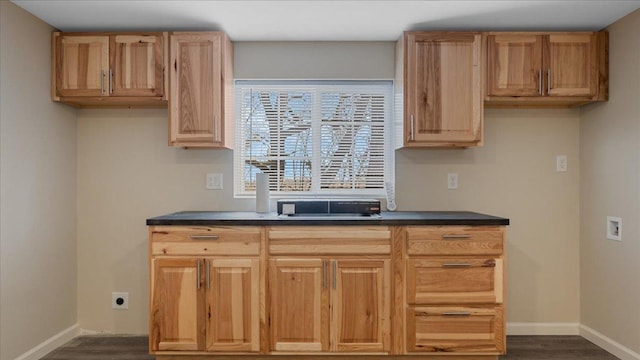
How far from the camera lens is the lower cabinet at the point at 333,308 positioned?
2.51m

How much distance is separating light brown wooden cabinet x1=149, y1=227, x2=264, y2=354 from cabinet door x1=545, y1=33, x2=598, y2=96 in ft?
7.52

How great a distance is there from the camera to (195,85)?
110 inches

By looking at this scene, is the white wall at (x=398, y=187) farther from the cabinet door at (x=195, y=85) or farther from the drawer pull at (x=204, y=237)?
the drawer pull at (x=204, y=237)

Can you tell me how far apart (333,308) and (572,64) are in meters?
2.34

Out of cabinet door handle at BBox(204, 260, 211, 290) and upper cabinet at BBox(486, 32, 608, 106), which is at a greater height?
upper cabinet at BBox(486, 32, 608, 106)

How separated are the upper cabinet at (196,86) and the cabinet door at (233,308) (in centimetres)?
92

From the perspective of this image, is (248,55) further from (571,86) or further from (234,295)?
(571,86)

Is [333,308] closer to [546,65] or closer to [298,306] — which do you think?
[298,306]

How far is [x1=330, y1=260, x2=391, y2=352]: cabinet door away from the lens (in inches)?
98.6

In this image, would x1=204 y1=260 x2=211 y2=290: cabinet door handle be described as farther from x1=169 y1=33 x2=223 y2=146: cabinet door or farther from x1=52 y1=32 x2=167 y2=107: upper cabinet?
x1=52 y1=32 x2=167 y2=107: upper cabinet

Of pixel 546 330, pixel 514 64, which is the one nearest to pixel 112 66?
pixel 514 64

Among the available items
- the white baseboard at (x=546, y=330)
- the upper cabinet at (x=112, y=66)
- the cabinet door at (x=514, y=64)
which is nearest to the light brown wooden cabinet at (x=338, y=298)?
Result: the white baseboard at (x=546, y=330)

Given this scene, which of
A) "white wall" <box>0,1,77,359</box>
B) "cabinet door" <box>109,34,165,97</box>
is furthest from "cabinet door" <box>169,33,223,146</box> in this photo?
"white wall" <box>0,1,77,359</box>

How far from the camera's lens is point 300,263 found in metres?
2.52
